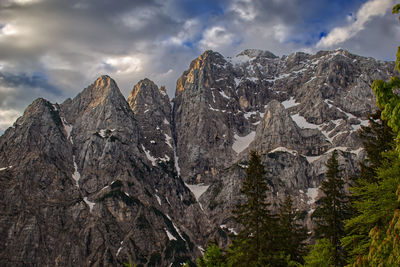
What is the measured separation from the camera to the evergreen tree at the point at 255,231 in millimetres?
30922

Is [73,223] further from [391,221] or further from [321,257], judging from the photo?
[391,221]

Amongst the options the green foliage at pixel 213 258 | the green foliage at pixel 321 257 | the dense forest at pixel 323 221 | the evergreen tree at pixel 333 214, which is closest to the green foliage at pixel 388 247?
the dense forest at pixel 323 221

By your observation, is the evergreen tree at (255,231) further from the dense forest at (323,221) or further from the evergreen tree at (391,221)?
the evergreen tree at (391,221)

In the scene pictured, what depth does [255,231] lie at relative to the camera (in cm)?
3262

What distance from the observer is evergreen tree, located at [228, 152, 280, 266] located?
3092 centimetres

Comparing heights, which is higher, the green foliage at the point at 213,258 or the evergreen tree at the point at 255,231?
the evergreen tree at the point at 255,231

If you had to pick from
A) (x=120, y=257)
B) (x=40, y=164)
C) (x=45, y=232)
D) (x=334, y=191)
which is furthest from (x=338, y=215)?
(x=40, y=164)

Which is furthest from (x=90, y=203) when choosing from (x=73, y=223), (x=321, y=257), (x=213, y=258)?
(x=321, y=257)

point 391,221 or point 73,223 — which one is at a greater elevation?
point 73,223

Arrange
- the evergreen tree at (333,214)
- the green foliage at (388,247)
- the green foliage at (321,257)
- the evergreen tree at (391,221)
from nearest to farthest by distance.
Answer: the green foliage at (388,247) < the evergreen tree at (391,221) < the green foliage at (321,257) < the evergreen tree at (333,214)

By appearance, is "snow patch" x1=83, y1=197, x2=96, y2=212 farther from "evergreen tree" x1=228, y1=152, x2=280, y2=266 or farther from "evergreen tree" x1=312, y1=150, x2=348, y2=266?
"evergreen tree" x1=312, y1=150, x2=348, y2=266

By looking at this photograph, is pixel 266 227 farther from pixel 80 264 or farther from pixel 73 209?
pixel 73 209

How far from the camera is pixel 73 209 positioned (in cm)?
18038

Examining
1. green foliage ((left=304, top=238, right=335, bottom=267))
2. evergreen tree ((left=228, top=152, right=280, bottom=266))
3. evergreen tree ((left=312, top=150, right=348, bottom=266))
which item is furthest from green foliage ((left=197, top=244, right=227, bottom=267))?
green foliage ((left=304, top=238, right=335, bottom=267))
